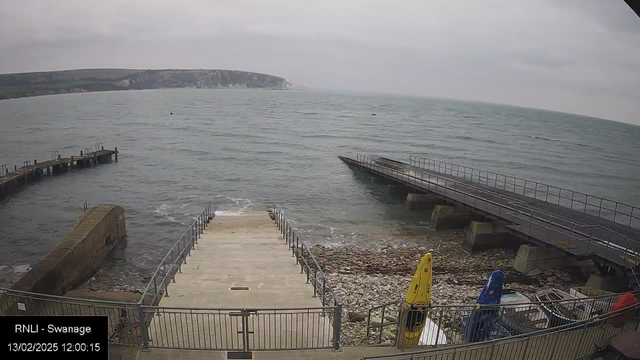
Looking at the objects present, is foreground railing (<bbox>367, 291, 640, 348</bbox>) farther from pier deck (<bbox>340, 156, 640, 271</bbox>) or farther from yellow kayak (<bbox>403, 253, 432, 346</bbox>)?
pier deck (<bbox>340, 156, 640, 271</bbox>)

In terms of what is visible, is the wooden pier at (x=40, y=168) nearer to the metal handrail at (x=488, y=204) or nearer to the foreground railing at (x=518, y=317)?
the metal handrail at (x=488, y=204)

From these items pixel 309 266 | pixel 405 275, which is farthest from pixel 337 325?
pixel 405 275

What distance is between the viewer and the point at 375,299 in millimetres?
16062

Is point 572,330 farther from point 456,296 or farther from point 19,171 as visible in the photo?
point 19,171

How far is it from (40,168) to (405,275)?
127 ft

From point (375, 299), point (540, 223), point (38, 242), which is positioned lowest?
point (38, 242)

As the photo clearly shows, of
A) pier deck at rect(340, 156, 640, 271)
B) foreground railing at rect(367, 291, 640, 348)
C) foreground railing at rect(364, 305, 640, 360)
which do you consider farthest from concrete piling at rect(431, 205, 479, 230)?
foreground railing at rect(364, 305, 640, 360)

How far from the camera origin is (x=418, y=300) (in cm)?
878

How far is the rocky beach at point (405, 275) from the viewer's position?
15570mm

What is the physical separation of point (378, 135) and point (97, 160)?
56.0 metres

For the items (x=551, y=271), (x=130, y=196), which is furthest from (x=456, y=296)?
(x=130, y=196)

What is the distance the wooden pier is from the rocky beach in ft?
94.7

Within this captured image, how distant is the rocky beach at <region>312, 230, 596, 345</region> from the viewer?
51.1ft
